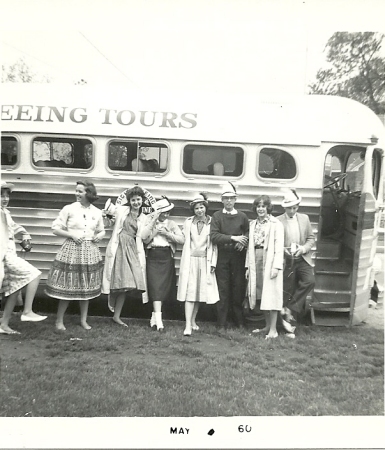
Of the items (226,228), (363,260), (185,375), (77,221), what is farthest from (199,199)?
(363,260)

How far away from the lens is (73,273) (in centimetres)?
393

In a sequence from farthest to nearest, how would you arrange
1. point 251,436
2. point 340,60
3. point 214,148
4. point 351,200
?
1. point 351,200
2. point 214,148
3. point 340,60
4. point 251,436

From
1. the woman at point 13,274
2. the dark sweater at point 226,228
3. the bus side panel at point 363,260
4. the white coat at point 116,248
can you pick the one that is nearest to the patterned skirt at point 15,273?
the woman at point 13,274

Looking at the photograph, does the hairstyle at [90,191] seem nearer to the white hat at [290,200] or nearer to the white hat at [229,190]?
the white hat at [229,190]

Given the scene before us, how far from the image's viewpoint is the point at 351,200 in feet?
15.7

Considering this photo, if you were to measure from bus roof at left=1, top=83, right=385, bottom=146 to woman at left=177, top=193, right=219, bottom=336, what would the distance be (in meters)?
0.71

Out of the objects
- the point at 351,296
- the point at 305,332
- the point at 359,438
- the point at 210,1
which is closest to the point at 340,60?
the point at 210,1

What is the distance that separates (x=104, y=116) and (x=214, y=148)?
3.39 ft

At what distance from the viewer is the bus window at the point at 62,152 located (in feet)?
14.1

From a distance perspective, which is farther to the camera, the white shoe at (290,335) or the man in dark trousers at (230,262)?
the man in dark trousers at (230,262)

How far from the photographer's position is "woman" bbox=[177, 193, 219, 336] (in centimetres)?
404

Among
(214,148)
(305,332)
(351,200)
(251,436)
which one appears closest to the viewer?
(251,436)

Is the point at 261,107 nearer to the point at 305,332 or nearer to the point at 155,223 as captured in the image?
the point at 155,223

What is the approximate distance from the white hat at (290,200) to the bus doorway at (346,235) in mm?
370
